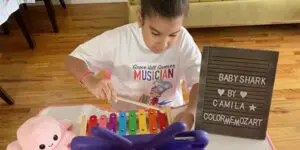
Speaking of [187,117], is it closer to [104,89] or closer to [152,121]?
[152,121]

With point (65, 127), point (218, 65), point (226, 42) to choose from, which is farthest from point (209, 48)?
point (226, 42)

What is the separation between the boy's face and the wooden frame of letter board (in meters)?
0.21

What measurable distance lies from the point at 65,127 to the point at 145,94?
45cm

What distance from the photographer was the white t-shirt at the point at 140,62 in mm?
1168

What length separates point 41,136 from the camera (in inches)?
31.5

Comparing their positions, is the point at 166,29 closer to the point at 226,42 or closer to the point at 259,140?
the point at 259,140

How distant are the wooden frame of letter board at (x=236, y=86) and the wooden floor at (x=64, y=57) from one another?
103 centimetres

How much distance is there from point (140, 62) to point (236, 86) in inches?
19.6

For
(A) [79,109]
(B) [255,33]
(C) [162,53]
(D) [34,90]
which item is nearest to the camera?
(A) [79,109]

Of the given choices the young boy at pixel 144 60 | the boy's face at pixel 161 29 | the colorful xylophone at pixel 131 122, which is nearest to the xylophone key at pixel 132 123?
the colorful xylophone at pixel 131 122

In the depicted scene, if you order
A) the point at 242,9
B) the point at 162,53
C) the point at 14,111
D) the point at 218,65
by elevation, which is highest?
the point at 218,65

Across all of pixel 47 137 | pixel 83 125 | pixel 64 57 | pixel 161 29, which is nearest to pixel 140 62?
pixel 161 29

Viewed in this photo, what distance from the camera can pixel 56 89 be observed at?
227cm

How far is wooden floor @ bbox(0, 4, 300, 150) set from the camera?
1.97m
